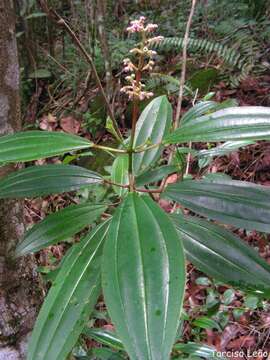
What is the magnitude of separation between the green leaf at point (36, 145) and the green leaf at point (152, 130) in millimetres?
190

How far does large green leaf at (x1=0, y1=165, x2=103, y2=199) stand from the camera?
0.74 m

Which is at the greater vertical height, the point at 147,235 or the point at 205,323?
the point at 147,235

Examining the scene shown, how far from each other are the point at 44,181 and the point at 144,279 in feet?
1.07

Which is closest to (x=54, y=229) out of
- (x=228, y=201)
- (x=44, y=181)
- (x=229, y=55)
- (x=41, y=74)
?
(x=44, y=181)

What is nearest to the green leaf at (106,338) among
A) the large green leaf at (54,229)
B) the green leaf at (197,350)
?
the green leaf at (197,350)

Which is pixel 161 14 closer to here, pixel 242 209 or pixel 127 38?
pixel 127 38

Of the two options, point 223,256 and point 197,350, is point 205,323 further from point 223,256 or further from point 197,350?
point 223,256

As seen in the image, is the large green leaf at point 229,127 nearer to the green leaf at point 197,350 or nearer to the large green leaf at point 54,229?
the large green leaf at point 54,229

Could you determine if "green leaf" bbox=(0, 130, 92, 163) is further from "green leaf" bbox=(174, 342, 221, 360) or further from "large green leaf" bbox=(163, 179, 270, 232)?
"green leaf" bbox=(174, 342, 221, 360)

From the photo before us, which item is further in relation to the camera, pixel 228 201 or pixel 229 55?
pixel 229 55

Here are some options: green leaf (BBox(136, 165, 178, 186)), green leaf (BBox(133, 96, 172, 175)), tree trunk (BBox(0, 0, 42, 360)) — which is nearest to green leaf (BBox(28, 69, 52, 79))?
tree trunk (BBox(0, 0, 42, 360))

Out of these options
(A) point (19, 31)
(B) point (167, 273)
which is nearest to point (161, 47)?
(A) point (19, 31)

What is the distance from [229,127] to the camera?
26.2 inches

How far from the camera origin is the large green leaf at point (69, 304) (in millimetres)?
582
